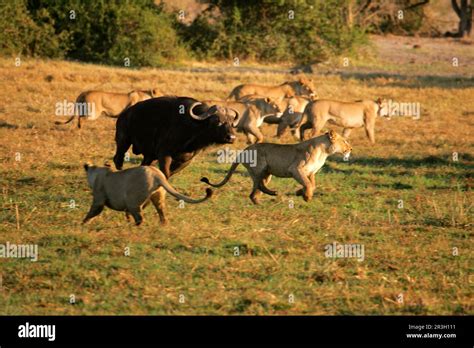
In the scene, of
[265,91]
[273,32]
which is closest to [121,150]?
[265,91]

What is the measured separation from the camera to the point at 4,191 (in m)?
11.2

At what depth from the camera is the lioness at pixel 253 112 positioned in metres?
15.3

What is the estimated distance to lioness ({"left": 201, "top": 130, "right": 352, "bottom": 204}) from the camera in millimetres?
10711

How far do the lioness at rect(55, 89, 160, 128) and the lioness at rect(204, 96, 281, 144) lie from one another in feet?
6.48

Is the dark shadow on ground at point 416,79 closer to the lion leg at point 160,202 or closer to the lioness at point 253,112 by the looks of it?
the lioness at point 253,112

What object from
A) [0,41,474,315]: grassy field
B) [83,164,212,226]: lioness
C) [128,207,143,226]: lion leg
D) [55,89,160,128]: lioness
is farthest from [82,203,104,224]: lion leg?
[55,89,160,128]: lioness

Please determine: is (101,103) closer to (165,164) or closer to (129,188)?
(165,164)

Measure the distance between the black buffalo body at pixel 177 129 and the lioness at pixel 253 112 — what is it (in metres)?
4.18

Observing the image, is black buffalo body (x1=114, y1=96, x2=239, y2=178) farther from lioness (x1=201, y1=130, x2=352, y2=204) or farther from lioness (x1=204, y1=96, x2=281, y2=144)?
lioness (x1=204, y1=96, x2=281, y2=144)

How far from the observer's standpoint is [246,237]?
9172mm

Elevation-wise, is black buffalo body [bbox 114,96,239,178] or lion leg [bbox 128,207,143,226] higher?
black buffalo body [bbox 114,96,239,178]

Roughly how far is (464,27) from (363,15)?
4.60 metres

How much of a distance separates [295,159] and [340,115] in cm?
504
